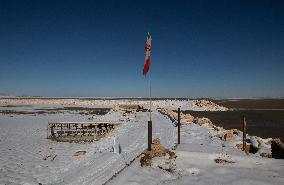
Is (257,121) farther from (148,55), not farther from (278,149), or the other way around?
(148,55)

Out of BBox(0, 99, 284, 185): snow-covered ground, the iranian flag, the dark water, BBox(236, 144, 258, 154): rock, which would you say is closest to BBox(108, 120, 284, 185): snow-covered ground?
BBox(0, 99, 284, 185): snow-covered ground

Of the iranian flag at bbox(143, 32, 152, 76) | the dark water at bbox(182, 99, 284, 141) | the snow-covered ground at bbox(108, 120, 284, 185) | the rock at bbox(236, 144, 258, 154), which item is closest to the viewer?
the snow-covered ground at bbox(108, 120, 284, 185)

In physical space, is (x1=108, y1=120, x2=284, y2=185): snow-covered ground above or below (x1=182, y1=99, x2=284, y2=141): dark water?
above

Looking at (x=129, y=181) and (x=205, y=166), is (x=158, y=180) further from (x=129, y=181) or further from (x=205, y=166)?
(x=205, y=166)

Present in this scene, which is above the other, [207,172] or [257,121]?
[207,172]

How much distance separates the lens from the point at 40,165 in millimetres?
11000

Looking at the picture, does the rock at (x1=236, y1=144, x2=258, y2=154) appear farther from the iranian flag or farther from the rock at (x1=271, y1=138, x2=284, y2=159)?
the iranian flag

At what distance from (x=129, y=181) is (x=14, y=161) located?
696 cm

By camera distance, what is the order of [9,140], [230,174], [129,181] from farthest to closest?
[9,140], [230,174], [129,181]

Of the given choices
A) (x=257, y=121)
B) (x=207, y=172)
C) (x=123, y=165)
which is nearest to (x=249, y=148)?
(x=123, y=165)

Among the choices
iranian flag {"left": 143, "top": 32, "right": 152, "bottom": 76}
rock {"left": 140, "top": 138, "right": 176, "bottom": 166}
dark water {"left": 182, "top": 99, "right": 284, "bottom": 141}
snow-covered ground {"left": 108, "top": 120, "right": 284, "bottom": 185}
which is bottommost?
dark water {"left": 182, "top": 99, "right": 284, "bottom": 141}

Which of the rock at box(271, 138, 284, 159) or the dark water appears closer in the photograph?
the rock at box(271, 138, 284, 159)

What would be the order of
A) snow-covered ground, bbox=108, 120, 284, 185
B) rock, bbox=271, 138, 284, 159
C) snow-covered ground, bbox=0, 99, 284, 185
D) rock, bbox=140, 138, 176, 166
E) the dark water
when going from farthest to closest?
the dark water < rock, bbox=271, 138, 284, 159 < rock, bbox=140, 138, 176, 166 < snow-covered ground, bbox=0, 99, 284, 185 < snow-covered ground, bbox=108, 120, 284, 185

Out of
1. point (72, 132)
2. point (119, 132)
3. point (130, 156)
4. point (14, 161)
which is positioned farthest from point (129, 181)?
point (72, 132)
